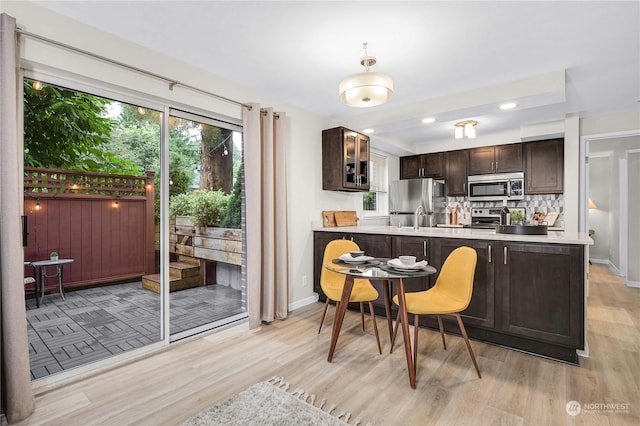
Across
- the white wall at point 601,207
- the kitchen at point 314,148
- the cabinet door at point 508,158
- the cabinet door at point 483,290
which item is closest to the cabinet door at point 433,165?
the cabinet door at point 508,158

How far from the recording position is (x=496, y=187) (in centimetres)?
516

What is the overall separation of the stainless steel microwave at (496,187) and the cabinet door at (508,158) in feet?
0.32

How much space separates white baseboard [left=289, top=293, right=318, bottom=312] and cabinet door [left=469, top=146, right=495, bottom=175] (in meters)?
3.54

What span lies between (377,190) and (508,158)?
85.6 inches

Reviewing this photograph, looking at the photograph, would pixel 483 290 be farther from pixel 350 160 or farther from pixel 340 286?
pixel 350 160

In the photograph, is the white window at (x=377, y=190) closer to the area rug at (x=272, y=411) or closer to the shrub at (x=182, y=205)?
the shrub at (x=182, y=205)

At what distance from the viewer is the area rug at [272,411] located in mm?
1752

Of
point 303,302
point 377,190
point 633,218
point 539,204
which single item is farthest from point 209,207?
point 633,218

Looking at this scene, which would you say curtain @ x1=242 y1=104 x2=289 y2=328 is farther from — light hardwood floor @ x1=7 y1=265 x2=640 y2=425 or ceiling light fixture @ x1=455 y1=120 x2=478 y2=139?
ceiling light fixture @ x1=455 y1=120 x2=478 y2=139

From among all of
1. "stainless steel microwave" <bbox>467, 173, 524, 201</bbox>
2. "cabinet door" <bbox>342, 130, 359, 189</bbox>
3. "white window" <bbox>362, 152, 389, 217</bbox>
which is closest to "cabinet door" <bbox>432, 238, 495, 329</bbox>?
"cabinet door" <bbox>342, 130, 359, 189</bbox>

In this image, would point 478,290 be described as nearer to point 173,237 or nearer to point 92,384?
point 173,237

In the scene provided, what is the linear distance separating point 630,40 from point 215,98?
3.47 metres

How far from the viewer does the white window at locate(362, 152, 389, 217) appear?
216 inches

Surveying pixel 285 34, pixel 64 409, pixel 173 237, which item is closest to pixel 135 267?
pixel 173 237
